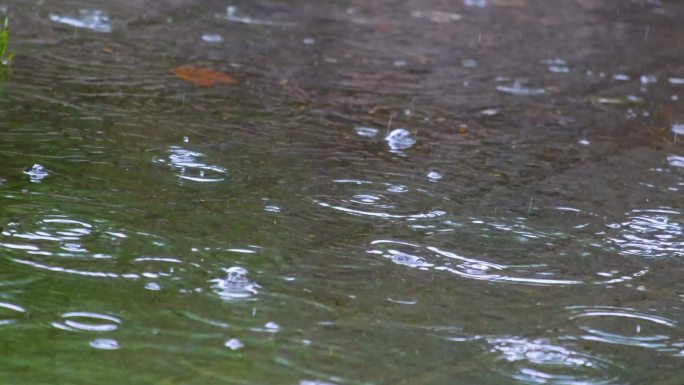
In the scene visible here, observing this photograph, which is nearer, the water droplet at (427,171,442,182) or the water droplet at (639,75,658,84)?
the water droplet at (427,171,442,182)

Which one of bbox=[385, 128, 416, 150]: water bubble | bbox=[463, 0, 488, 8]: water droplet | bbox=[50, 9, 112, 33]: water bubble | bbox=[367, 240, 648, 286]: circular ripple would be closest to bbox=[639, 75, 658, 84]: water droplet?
bbox=[385, 128, 416, 150]: water bubble

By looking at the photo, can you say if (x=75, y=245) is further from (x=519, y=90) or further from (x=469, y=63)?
(x=469, y=63)

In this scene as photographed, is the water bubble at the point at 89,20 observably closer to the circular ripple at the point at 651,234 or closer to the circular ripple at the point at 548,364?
the circular ripple at the point at 651,234

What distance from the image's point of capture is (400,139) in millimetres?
3113

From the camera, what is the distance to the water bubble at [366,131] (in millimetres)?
3151

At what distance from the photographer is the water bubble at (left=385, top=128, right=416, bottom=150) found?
10.00 ft

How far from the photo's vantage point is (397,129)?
3.19 meters

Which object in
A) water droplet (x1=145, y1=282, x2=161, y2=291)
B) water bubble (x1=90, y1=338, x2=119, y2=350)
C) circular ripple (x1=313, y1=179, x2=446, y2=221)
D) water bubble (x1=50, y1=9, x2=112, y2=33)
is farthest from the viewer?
water bubble (x1=50, y1=9, x2=112, y2=33)

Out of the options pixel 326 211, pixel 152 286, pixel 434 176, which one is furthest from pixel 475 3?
pixel 152 286

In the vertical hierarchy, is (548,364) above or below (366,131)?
below

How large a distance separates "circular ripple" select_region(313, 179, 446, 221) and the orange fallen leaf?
1105 millimetres

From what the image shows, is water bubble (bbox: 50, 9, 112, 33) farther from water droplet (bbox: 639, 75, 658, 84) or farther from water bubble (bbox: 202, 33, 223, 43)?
water droplet (bbox: 639, 75, 658, 84)

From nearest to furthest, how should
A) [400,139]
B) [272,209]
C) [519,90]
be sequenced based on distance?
[272,209] < [400,139] < [519,90]

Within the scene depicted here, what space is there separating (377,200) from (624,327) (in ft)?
2.76
